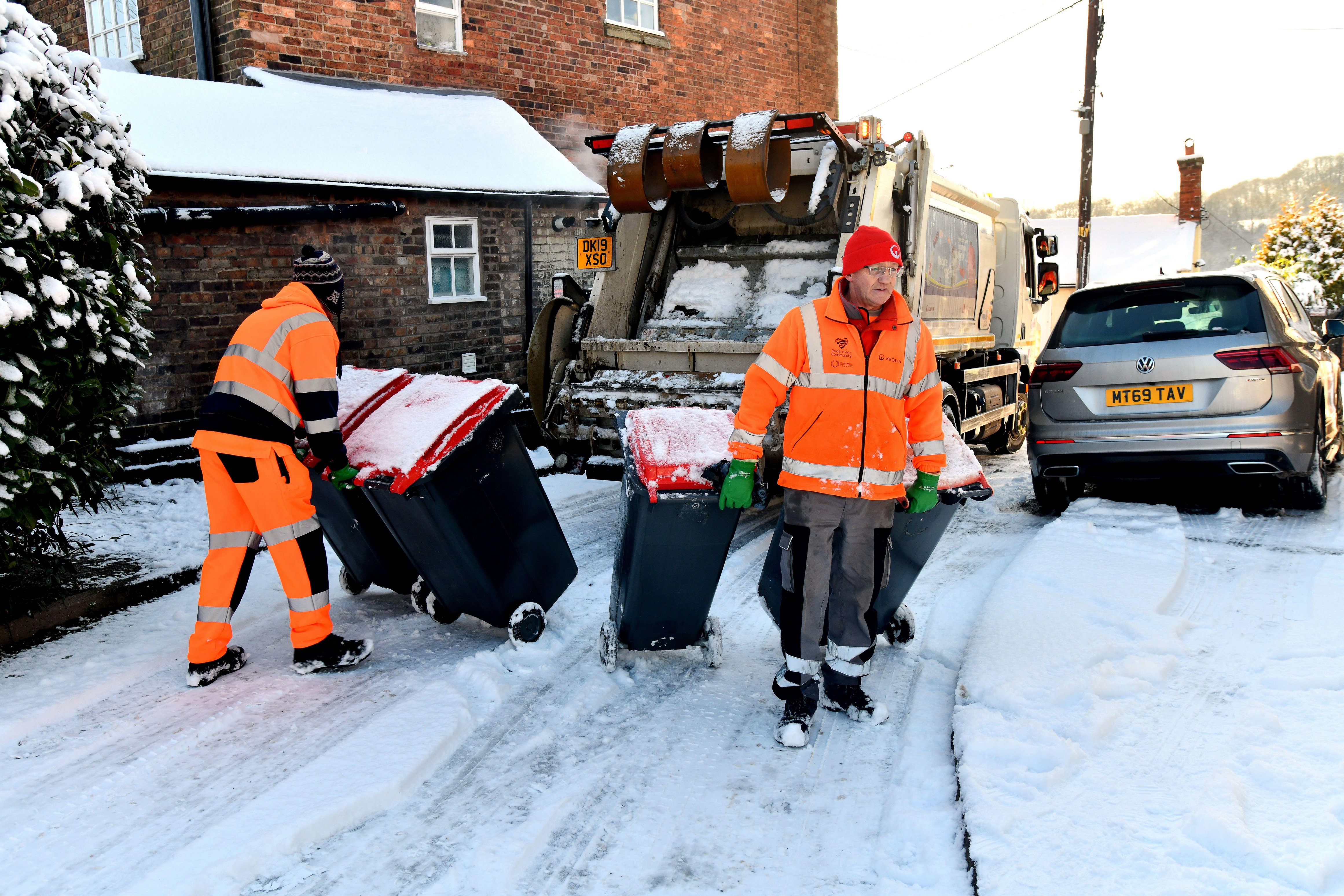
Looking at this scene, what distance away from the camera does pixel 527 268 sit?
9.59 m

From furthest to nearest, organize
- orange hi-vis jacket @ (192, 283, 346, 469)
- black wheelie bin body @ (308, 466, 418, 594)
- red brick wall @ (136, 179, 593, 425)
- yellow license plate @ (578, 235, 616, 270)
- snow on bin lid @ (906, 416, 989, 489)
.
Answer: red brick wall @ (136, 179, 593, 425)
yellow license plate @ (578, 235, 616, 270)
black wheelie bin body @ (308, 466, 418, 594)
orange hi-vis jacket @ (192, 283, 346, 469)
snow on bin lid @ (906, 416, 989, 489)

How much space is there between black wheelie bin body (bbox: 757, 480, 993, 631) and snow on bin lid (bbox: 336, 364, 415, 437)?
1.83 meters

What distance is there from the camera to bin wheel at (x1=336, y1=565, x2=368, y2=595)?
459 cm

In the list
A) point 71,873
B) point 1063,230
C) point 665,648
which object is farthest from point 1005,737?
point 1063,230

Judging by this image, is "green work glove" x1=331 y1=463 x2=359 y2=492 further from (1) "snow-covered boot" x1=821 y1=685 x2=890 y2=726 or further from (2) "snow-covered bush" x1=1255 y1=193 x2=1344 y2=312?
(2) "snow-covered bush" x1=1255 y1=193 x2=1344 y2=312

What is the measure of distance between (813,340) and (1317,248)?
22229 millimetres

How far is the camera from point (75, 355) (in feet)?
12.7

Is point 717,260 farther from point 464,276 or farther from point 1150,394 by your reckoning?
point 464,276

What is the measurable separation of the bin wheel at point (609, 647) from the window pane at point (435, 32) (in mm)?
8385

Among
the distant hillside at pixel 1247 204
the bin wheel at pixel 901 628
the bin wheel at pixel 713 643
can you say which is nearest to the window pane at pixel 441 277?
the bin wheel at pixel 713 643

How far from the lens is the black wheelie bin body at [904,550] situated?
10.8ft

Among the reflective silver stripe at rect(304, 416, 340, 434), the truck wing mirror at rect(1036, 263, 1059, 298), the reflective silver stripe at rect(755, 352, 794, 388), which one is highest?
the truck wing mirror at rect(1036, 263, 1059, 298)

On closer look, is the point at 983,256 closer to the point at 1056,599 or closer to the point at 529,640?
the point at 1056,599

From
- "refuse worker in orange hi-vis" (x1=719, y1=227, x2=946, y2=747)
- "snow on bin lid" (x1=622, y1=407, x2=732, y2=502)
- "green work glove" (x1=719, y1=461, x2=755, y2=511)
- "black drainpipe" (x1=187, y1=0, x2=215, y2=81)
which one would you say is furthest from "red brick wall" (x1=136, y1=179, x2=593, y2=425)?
"refuse worker in orange hi-vis" (x1=719, y1=227, x2=946, y2=747)
